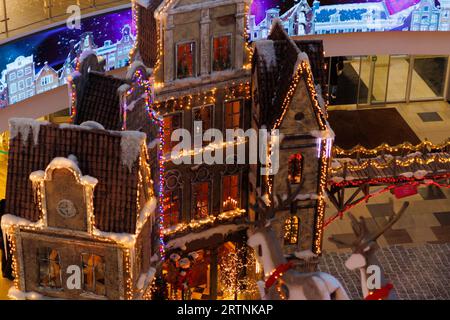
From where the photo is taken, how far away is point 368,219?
52.6 meters

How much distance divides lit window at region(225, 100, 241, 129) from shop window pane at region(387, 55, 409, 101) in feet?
84.0

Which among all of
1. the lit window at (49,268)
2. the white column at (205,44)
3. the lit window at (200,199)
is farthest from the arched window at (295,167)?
the lit window at (49,268)

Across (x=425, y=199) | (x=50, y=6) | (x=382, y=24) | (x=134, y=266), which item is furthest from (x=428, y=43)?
(x=134, y=266)

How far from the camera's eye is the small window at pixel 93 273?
3553 cm

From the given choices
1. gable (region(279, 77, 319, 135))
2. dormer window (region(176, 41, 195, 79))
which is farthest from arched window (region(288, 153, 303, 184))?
dormer window (region(176, 41, 195, 79))

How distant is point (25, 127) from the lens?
114 ft

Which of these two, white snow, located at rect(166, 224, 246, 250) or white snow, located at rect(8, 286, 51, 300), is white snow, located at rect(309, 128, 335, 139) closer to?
white snow, located at rect(166, 224, 246, 250)

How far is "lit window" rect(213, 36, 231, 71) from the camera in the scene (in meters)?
40.0

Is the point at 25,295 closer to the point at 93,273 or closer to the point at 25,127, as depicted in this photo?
the point at 93,273

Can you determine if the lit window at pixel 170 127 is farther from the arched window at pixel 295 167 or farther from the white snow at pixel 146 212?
the arched window at pixel 295 167

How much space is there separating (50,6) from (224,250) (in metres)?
14.3

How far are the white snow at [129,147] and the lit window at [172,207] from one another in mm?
7582

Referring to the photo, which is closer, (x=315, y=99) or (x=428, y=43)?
(x=315, y=99)
